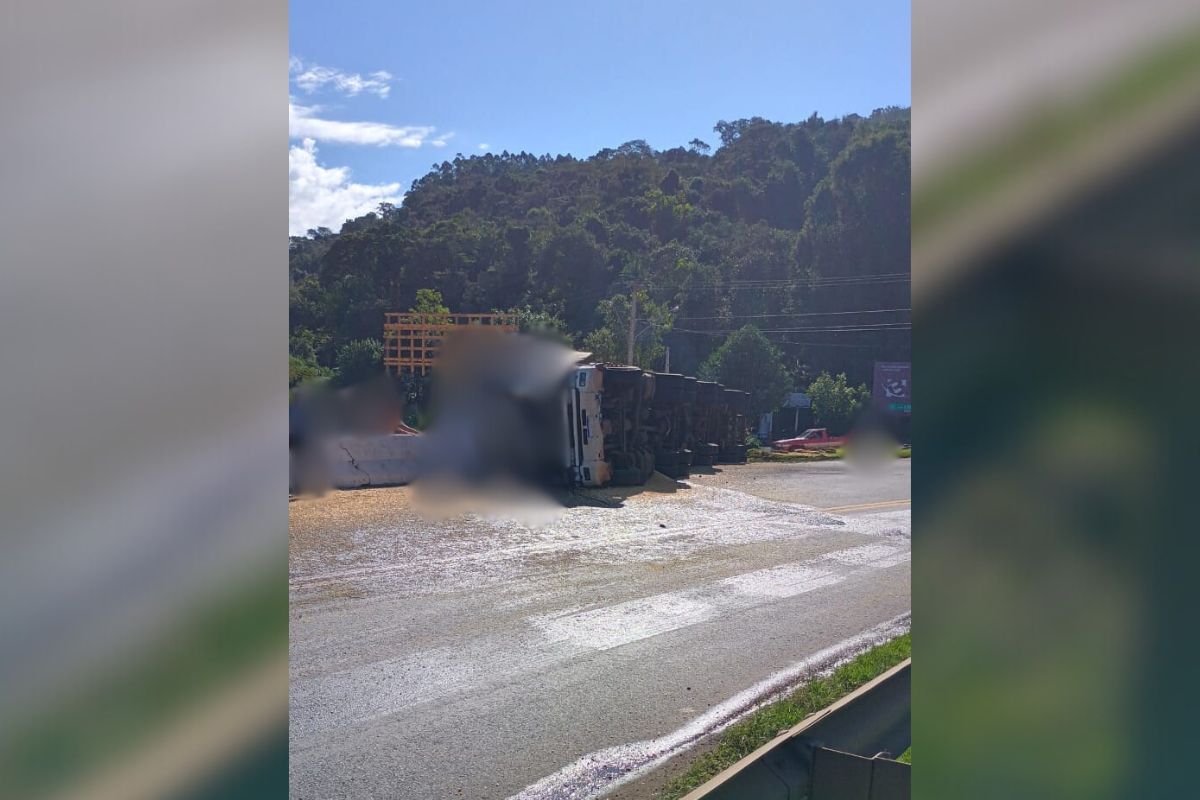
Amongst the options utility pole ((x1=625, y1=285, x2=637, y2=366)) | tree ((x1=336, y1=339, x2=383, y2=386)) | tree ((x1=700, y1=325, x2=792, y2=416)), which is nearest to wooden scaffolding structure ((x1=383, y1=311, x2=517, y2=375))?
tree ((x1=336, y1=339, x2=383, y2=386))

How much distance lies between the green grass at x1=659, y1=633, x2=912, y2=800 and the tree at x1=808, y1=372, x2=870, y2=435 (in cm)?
1606

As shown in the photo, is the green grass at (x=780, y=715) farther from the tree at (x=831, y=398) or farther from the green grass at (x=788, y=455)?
the tree at (x=831, y=398)

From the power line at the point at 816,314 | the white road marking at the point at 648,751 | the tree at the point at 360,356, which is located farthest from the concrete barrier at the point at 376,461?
the power line at the point at 816,314

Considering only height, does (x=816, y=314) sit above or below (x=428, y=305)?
above

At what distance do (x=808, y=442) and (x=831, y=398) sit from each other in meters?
2.50

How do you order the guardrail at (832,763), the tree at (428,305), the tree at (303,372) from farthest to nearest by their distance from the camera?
1. the tree at (428,305)
2. the tree at (303,372)
3. the guardrail at (832,763)

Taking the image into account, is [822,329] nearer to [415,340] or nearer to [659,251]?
[659,251]

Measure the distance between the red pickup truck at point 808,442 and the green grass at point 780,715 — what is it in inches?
650

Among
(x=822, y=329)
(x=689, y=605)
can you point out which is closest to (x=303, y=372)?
(x=689, y=605)

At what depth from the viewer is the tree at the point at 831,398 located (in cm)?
2223

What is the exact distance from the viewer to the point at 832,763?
11.3 feet

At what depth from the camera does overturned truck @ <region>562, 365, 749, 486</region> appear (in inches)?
558
